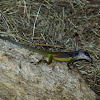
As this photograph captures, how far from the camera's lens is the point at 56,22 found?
3797mm

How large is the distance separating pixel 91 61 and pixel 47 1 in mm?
2225

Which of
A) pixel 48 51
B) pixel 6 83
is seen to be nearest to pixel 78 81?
pixel 48 51

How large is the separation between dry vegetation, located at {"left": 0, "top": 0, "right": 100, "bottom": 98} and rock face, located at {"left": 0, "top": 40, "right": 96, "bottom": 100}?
698 mm

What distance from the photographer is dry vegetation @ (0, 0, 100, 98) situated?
3517 millimetres

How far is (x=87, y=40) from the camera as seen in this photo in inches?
149

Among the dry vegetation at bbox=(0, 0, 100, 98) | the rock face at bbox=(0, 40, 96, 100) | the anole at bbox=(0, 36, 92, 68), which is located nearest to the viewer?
the rock face at bbox=(0, 40, 96, 100)

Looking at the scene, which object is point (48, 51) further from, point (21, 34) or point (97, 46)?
point (97, 46)

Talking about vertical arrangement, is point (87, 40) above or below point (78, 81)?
above

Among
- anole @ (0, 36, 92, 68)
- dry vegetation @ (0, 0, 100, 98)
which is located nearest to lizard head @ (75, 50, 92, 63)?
anole @ (0, 36, 92, 68)

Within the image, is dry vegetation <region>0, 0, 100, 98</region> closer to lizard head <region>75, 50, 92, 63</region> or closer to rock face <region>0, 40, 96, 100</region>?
lizard head <region>75, 50, 92, 63</region>

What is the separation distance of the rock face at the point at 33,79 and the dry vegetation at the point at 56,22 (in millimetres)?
698

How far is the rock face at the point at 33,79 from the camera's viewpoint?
2400 mm

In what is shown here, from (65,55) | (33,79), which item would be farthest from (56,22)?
(33,79)

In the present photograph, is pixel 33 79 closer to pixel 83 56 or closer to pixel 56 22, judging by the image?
pixel 83 56
